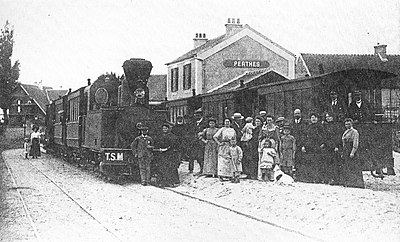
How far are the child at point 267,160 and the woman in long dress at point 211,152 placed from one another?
166cm

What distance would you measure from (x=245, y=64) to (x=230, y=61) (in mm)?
1041

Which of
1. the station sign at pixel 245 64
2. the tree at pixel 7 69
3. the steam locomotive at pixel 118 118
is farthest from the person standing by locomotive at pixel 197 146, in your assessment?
the station sign at pixel 245 64

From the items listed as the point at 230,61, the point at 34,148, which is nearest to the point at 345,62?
the point at 230,61

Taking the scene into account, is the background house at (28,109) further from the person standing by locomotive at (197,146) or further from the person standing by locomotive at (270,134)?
the person standing by locomotive at (270,134)

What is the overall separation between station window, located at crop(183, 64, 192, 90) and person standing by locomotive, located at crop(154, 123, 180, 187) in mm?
17374

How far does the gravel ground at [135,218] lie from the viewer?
715 centimetres

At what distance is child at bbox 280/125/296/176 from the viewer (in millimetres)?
12023

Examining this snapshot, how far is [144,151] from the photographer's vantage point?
1297 centimetres

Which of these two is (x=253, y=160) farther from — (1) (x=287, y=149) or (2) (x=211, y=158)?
(1) (x=287, y=149)

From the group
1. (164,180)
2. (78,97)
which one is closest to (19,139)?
(78,97)

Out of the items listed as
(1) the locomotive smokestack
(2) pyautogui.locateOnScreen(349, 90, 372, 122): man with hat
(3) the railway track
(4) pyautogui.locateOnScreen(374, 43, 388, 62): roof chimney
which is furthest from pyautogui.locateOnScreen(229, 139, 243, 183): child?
(4) pyautogui.locateOnScreen(374, 43, 388, 62): roof chimney

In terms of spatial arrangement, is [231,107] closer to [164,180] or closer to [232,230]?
[164,180]

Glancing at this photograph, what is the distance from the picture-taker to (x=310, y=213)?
336 inches

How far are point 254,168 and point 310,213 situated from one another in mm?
4815
